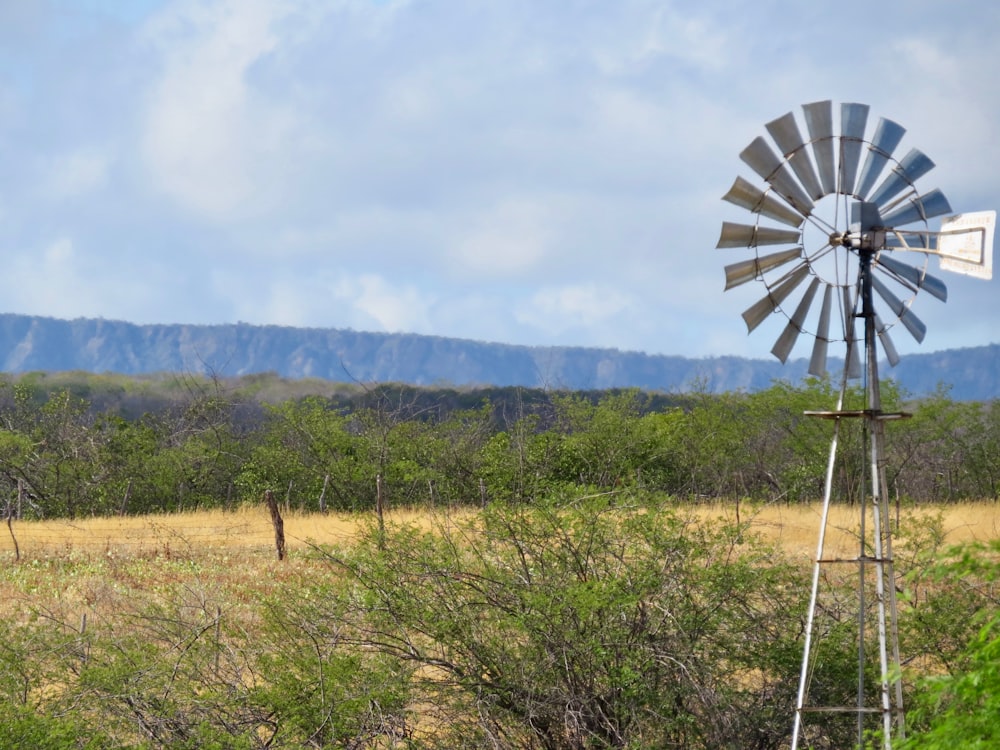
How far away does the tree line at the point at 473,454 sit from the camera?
24.8 metres

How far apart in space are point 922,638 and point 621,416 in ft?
62.9

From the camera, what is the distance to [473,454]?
26.0 metres

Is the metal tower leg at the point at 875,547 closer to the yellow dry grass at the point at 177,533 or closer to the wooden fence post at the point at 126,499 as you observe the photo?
the yellow dry grass at the point at 177,533

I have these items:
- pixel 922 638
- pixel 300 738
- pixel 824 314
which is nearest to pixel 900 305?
pixel 824 314

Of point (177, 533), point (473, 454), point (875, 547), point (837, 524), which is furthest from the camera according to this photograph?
point (473, 454)

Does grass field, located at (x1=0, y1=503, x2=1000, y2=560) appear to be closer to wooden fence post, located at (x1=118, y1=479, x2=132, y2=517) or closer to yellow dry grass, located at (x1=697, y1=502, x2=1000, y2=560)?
yellow dry grass, located at (x1=697, y1=502, x2=1000, y2=560)

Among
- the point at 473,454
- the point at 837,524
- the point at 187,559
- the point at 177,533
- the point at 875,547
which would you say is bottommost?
the point at 187,559

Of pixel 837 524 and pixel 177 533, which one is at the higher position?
Answer: pixel 837 524

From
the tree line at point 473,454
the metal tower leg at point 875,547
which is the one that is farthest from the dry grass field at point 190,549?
the metal tower leg at point 875,547

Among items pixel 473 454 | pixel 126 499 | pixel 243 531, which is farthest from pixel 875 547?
pixel 126 499

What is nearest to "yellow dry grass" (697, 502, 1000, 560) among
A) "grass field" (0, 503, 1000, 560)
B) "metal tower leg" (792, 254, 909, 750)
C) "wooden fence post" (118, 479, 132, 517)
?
"grass field" (0, 503, 1000, 560)

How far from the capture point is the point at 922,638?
7324 mm

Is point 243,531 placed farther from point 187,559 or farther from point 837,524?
point 837,524

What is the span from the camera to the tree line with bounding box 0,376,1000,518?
81.5 ft
